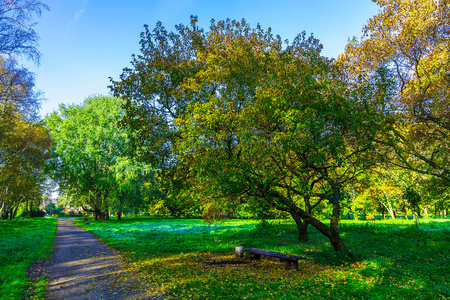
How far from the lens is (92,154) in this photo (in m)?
39.9

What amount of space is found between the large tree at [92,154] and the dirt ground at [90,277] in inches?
1100

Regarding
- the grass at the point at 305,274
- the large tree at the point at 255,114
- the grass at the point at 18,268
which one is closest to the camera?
the grass at the point at 305,274

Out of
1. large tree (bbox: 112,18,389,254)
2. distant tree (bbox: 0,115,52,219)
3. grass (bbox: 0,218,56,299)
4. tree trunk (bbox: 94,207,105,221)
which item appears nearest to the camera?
grass (bbox: 0,218,56,299)

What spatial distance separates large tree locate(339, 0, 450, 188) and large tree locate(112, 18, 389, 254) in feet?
10.4

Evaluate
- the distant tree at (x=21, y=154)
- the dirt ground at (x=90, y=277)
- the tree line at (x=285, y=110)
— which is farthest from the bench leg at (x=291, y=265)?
the distant tree at (x=21, y=154)

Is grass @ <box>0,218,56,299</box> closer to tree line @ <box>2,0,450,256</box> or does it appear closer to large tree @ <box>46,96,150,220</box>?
tree line @ <box>2,0,450,256</box>

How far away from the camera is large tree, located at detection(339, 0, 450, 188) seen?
12242mm

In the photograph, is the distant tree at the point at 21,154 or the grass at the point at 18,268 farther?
the distant tree at the point at 21,154

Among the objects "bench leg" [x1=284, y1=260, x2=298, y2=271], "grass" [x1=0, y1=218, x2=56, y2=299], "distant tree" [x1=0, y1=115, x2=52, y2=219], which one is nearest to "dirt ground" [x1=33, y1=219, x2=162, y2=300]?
"grass" [x1=0, y1=218, x2=56, y2=299]

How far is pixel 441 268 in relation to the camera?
954cm

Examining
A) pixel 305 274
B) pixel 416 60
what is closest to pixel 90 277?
pixel 305 274

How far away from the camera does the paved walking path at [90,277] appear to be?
725 cm

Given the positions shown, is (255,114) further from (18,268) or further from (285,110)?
(18,268)

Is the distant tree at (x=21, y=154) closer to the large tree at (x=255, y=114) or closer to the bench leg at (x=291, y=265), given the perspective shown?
the large tree at (x=255, y=114)
